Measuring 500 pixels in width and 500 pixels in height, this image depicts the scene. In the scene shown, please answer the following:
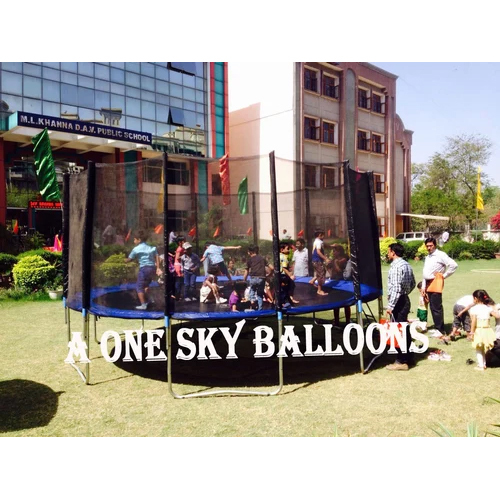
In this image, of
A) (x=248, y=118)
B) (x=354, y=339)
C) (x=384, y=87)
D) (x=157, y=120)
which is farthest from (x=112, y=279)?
(x=384, y=87)

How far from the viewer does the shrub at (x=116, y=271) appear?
20.7ft

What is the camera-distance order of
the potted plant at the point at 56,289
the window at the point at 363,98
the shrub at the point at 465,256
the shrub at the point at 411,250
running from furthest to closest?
the window at the point at 363,98 → the shrub at the point at 465,256 → the shrub at the point at 411,250 → the potted plant at the point at 56,289

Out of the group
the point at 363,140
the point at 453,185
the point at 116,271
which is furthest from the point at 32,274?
the point at 453,185

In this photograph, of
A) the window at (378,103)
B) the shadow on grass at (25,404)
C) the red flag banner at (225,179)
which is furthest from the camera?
the window at (378,103)

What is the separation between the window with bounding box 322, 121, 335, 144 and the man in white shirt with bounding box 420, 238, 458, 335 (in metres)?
18.6

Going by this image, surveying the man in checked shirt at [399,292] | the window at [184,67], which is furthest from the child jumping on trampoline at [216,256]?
the window at [184,67]

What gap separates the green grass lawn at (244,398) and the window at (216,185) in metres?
2.92

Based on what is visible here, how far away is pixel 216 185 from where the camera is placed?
7.88m

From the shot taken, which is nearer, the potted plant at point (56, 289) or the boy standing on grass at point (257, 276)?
the boy standing on grass at point (257, 276)

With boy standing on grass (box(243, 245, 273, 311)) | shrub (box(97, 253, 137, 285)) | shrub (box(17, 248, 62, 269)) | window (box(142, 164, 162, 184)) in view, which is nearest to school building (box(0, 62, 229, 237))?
shrub (box(17, 248, 62, 269))

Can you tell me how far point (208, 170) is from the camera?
7.65 metres

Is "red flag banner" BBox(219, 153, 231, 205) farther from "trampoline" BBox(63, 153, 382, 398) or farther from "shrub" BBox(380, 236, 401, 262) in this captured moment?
"shrub" BBox(380, 236, 401, 262)

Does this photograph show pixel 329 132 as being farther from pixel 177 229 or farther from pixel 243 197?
pixel 177 229

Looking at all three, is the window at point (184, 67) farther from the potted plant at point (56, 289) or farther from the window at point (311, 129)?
the potted plant at point (56, 289)
